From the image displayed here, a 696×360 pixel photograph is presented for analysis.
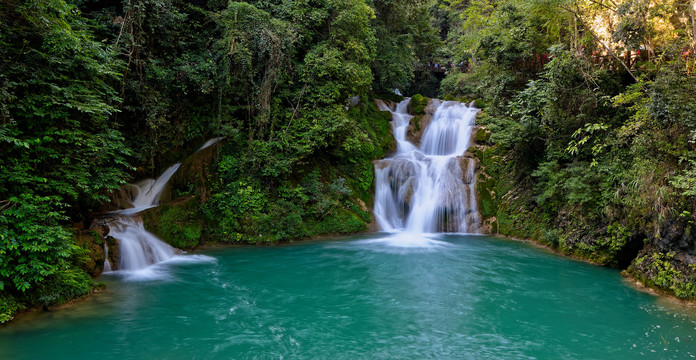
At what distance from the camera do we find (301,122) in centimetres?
1256

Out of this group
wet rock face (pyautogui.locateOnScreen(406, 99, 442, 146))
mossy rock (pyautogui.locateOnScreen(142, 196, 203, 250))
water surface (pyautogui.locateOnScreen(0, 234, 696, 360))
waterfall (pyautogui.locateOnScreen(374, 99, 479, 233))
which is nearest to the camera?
water surface (pyautogui.locateOnScreen(0, 234, 696, 360))

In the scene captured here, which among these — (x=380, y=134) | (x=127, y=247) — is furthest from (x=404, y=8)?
(x=127, y=247)

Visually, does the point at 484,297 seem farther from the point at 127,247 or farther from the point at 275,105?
the point at 275,105

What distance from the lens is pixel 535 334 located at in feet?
18.0

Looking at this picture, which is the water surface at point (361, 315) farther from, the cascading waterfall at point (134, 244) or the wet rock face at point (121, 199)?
the wet rock face at point (121, 199)

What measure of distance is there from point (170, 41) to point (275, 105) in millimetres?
3610

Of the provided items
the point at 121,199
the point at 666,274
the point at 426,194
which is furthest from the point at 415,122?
the point at 121,199

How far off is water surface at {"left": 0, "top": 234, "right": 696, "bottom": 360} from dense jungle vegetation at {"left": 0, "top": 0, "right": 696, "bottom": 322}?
896 millimetres

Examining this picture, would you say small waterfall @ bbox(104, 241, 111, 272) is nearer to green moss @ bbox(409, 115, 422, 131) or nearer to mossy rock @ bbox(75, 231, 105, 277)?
mossy rock @ bbox(75, 231, 105, 277)

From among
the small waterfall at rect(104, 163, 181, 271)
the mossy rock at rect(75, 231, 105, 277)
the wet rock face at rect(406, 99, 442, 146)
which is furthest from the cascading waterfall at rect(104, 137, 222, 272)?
the wet rock face at rect(406, 99, 442, 146)

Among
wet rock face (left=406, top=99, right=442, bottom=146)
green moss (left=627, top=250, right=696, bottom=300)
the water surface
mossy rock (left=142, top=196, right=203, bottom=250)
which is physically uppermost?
wet rock face (left=406, top=99, right=442, bottom=146)

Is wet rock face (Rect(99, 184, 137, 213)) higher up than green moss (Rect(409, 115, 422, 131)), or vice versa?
green moss (Rect(409, 115, 422, 131))

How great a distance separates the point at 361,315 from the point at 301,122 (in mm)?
7880

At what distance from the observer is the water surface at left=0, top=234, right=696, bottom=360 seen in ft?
16.2
